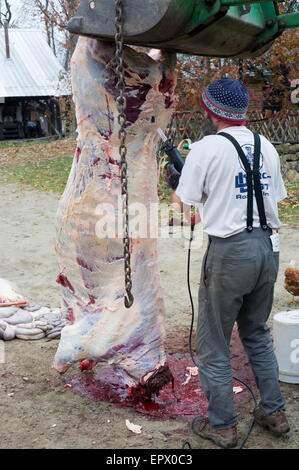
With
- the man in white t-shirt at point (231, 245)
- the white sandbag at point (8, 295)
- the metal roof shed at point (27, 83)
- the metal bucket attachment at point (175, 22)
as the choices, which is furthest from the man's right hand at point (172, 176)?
the metal roof shed at point (27, 83)

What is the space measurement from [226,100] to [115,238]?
1.13 metres

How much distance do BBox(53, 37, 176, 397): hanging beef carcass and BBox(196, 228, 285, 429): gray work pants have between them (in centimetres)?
51

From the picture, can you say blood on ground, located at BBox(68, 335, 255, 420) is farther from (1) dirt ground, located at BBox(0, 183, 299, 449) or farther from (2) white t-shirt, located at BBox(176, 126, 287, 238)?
(2) white t-shirt, located at BBox(176, 126, 287, 238)

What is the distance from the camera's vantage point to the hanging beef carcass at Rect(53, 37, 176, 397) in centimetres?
352

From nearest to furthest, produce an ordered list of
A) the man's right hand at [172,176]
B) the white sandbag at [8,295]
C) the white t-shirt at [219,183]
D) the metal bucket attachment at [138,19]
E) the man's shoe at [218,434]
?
1. the metal bucket attachment at [138,19]
2. the white t-shirt at [219,183]
3. the man's shoe at [218,434]
4. the man's right hand at [172,176]
5. the white sandbag at [8,295]

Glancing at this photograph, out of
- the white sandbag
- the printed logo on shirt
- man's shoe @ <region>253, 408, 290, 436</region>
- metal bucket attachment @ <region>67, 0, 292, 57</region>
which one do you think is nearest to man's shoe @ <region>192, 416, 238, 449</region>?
man's shoe @ <region>253, 408, 290, 436</region>

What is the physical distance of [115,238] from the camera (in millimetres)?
3582

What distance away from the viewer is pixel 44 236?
8.55 m

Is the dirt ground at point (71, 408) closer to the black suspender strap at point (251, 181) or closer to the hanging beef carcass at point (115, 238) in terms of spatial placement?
the hanging beef carcass at point (115, 238)

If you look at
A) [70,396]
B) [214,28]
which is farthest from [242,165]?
[70,396]

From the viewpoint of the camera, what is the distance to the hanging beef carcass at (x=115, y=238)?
3518 mm

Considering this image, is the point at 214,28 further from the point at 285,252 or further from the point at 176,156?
the point at 285,252

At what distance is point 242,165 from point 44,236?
5.95 metres

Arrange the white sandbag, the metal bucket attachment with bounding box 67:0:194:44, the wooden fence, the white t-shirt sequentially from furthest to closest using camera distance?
the wooden fence → the white sandbag → the white t-shirt → the metal bucket attachment with bounding box 67:0:194:44
